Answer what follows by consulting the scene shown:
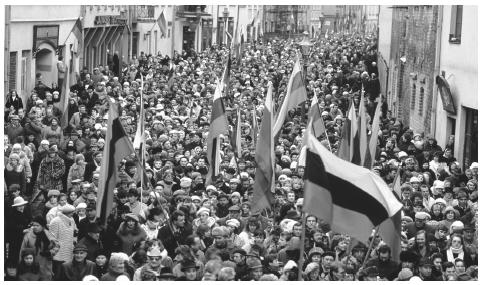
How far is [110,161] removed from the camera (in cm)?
1352

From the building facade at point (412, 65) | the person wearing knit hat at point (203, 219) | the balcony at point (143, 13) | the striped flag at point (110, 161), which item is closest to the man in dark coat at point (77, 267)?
the striped flag at point (110, 161)

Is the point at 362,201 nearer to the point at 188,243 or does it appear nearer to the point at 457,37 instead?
the point at 188,243

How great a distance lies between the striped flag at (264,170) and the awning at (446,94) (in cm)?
1014

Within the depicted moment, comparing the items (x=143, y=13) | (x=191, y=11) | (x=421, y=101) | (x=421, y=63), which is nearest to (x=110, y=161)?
(x=421, y=101)

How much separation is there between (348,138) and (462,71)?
7.66 meters

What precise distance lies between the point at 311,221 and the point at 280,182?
318 centimetres

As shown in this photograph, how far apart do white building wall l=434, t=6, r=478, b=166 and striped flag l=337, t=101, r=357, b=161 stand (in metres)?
6.26

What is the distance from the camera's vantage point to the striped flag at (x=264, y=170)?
567 inches

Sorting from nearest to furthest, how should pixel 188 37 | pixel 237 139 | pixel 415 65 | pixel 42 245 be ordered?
pixel 42 245 → pixel 237 139 → pixel 415 65 → pixel 188 37

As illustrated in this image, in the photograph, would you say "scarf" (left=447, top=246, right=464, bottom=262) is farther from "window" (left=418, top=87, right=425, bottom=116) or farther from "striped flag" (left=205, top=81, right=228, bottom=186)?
"window" (left=418, top=87, right=425, bottom=116)

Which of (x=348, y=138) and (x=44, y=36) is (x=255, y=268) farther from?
(x=44, y=36)

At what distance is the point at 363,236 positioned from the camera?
10.7 meters

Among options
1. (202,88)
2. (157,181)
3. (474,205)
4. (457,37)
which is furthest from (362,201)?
(202,88)

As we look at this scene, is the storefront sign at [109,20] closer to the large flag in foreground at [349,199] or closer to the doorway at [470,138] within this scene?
the doorway at [470,138]
